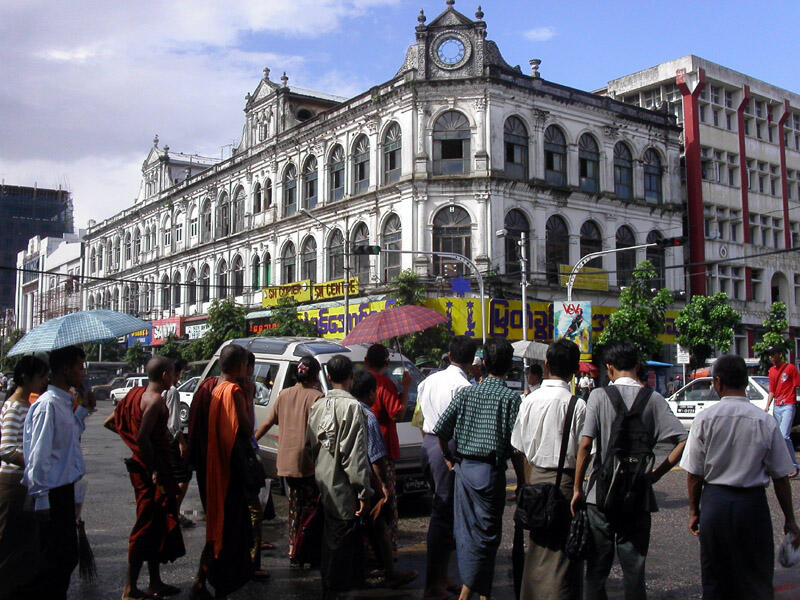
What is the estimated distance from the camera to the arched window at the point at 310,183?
1462 inches

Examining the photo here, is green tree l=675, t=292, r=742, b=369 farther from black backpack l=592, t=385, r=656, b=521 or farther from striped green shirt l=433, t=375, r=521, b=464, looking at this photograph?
black backpack l=592, t=385, r=656, b=521

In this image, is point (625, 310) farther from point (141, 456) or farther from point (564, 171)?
point (141, 456)

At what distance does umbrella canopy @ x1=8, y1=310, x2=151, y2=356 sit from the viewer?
7.34 metres

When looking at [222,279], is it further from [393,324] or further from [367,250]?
[393,324]

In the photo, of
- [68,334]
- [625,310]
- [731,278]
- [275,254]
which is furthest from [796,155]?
[68,334]

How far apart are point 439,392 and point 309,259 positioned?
3132 centimetres

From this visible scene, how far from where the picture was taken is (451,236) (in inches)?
1227

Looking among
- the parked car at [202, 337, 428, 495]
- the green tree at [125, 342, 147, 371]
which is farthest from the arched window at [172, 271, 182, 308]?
the parked car at [202, 337, 428, 495]

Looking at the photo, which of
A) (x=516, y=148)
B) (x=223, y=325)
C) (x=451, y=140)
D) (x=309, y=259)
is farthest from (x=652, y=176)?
(x=223, y=325)

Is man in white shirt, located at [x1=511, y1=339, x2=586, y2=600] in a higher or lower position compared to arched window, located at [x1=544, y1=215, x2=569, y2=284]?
lower

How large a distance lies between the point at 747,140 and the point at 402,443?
123 ft

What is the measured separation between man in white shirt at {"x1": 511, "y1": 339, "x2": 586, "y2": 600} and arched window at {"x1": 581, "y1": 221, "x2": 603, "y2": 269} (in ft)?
96.6

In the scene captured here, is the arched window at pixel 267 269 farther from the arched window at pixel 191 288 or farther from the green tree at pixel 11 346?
the green tree at pixel 11 346

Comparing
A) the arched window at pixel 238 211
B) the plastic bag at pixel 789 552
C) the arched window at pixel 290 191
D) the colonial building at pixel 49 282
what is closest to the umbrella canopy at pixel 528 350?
the plastic bag at pixel 789 552
